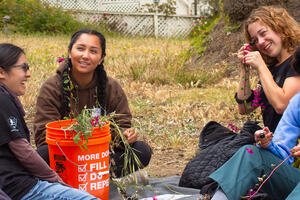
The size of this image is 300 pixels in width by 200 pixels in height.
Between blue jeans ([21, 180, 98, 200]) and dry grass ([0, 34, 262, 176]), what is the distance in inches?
59.5

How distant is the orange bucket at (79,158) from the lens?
2730mm

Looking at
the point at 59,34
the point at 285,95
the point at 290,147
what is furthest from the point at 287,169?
the point at 59,34

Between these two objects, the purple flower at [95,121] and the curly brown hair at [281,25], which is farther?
the curly brown hair at [281,25]

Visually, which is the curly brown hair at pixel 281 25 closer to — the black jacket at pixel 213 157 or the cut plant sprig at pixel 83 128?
the black jacket at pixel 213 157

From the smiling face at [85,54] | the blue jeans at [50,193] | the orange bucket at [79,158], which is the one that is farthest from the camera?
the smiling face at [85,54]

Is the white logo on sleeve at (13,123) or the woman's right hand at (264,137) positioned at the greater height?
the white logo on sleeve at (13,123)

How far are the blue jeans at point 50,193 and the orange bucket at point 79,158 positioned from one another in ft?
0.83

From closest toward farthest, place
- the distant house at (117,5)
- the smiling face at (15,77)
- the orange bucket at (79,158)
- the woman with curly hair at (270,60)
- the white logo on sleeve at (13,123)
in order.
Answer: the white logo on sleeve at (13,123) < the smiling face at (15,77) < the orange bucket at (79,158) < the woman with curly hair at (270,60) < the distant house at (117,5)

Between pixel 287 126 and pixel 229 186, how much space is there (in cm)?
52

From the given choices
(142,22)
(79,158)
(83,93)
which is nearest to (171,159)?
(83,93)

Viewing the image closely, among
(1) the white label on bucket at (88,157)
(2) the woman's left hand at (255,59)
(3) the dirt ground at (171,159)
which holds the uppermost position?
(2) the woman's left hand at (255,59)

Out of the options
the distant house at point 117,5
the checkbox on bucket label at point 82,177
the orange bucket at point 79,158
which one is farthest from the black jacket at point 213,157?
the distant house at point 117,5

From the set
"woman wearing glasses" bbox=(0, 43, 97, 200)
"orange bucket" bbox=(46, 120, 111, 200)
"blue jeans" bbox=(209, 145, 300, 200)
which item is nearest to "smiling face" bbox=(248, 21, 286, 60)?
"blue jeans" bbox=(209, 145, 300, 200)

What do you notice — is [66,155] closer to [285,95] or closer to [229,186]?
[229,186]
